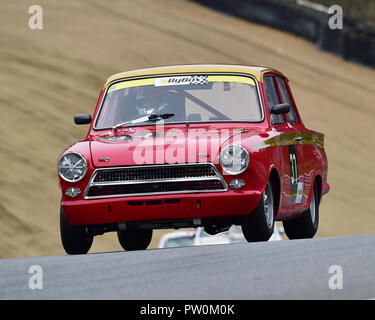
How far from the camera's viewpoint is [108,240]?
1958 centimetres

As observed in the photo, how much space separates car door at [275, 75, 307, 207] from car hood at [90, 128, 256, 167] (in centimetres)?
120

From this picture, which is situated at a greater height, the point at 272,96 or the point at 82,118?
the point at 272,96

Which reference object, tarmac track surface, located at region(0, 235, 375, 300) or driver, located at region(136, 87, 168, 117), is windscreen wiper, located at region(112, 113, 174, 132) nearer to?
driver, located at region(136, 87, 168, 117)

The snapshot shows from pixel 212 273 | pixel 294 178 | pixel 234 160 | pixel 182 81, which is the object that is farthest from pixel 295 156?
pixel 212 273

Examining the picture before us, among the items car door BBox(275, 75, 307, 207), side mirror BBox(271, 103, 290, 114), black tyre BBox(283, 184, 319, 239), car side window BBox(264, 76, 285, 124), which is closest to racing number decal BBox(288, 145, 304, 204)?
car door BBox(275, 75, 307, 207)

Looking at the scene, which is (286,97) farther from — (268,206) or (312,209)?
(268,206)

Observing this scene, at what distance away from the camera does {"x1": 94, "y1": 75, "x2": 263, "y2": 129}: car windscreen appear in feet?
31.0

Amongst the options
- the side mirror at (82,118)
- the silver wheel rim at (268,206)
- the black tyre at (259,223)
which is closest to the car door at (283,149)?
the silver wheel rim at (268,206)

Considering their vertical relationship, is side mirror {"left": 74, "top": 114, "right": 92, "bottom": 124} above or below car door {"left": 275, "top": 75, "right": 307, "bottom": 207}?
above

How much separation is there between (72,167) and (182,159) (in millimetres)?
955

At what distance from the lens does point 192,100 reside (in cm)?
953

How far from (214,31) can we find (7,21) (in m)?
7.51

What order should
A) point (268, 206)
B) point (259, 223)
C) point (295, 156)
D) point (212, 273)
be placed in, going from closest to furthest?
point (212, 273) < point (259, 223) < point (268, 206) < point (295, 156)

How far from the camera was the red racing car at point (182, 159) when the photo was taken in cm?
838
